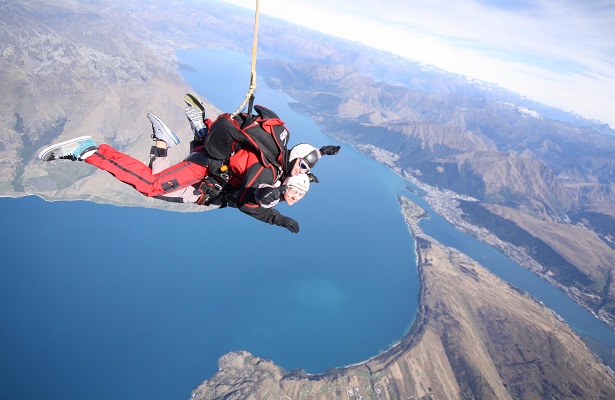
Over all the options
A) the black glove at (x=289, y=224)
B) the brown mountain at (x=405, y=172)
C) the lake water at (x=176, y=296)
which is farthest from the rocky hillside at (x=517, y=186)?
the black glove at (x=289, y=224)

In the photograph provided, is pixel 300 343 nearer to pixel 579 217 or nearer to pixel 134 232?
pixel 134 232

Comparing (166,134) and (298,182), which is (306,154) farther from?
(166,134)

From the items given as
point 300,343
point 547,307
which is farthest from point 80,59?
point 547,307

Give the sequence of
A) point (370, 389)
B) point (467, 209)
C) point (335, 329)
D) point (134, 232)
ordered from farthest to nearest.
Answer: point (467, 209), point (134, 232), point (335, 329), point (370, 389)

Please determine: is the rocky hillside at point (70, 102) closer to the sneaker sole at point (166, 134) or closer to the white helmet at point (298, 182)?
the sneaker sole at point (166, 134)

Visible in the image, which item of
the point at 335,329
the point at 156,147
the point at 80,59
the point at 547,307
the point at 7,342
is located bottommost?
the point at 7,342
